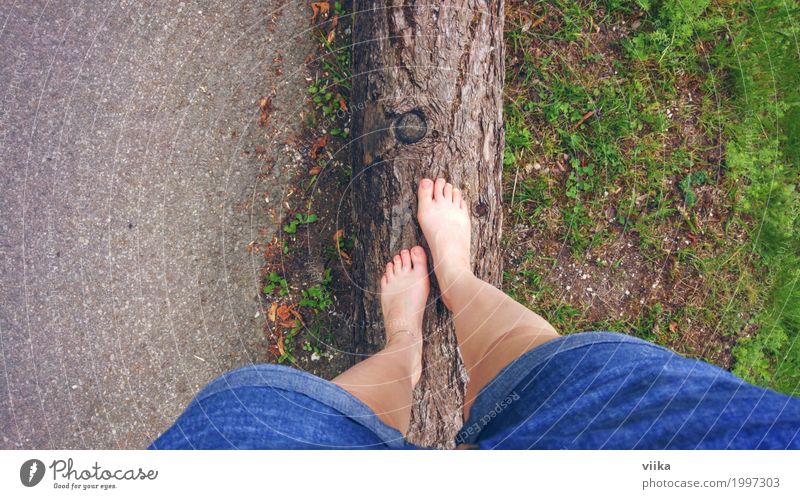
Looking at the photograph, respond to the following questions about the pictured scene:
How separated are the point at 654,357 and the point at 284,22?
212 centimetres

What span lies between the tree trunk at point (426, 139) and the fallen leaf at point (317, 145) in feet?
0.86

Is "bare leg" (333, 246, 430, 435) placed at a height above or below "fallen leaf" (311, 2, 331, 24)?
below

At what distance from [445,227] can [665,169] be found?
3.97ft

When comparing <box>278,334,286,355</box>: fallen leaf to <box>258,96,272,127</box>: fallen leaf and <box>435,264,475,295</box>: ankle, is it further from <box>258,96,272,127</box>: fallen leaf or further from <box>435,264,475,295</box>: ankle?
<box>258,96,272,127</box>: fallen leaf

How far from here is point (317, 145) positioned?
2.13 m

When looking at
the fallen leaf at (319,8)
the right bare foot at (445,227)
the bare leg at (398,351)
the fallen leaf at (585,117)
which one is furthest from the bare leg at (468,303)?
the fallen leaf at (319,8)

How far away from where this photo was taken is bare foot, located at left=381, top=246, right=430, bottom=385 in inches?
72.4

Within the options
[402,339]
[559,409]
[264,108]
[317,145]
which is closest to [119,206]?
[264,108]

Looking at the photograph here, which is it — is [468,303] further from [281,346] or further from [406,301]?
[281,346]

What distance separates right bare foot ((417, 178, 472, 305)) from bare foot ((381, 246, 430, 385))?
0.08m

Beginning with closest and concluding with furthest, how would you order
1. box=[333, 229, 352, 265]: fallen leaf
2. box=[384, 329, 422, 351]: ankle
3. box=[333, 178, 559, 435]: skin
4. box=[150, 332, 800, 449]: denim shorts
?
box=[150, 332, 800, 449]: denim shorts
box=[333, 178, 559, 435]: skin
box=[384, 329, 422, 351]: ankle
box=[333, 229, 352, 265]: fallen leaf

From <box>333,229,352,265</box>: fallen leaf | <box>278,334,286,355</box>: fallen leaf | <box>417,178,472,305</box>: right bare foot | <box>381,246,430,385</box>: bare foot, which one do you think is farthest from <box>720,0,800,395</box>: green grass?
<box>278,334,286,355</box>: fallen leaf

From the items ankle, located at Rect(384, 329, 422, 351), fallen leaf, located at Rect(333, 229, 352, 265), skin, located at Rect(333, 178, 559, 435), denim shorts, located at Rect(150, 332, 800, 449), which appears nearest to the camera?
denim shorts, located at Rect(150, 332, 800, 449)
